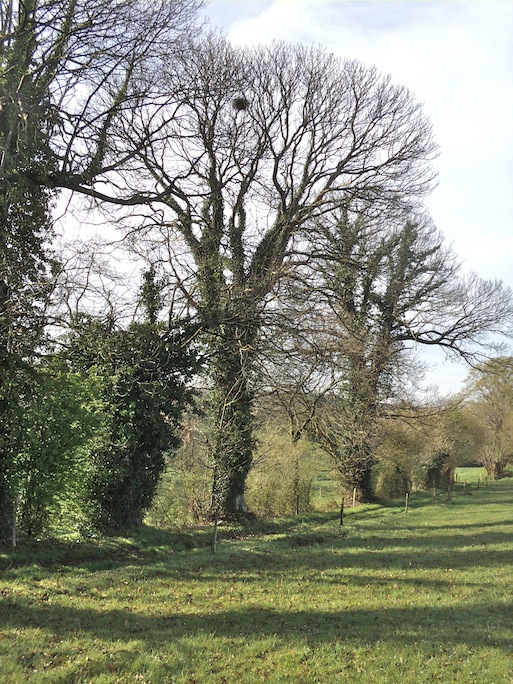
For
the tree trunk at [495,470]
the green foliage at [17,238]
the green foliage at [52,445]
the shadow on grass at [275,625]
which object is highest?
the green foliage at [17,238]

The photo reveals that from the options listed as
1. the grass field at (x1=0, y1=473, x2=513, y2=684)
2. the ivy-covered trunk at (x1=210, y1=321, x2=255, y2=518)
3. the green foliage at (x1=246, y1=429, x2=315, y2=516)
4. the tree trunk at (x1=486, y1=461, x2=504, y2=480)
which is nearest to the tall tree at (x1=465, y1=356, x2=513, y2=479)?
the tree trunk at (x1=486, y1=461, x2=504, y2=480)

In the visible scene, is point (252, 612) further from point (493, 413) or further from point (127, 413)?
point (493, 413)

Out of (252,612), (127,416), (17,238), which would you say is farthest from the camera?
(127,416)

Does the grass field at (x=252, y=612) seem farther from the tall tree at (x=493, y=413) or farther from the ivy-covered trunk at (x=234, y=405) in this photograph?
the tall tree at (x=493, y=413)

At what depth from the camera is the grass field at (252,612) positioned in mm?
5398

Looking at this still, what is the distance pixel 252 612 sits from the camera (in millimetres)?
7426

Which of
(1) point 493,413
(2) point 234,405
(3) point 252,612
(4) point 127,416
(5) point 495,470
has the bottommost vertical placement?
(5) point 495,470

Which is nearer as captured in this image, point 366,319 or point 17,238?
point 17,238

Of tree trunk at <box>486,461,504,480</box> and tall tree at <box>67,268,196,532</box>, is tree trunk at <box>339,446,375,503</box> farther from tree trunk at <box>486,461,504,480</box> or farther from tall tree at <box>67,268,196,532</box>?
tree trunk at <box>486,461,504,480</box>


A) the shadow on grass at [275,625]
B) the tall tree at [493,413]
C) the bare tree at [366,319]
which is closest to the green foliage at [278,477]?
the bare tree at [366,319]

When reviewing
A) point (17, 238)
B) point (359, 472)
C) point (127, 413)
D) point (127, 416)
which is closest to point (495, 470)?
point (359, 472)

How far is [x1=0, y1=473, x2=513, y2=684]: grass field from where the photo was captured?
540 cm

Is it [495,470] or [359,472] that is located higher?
[359,472]

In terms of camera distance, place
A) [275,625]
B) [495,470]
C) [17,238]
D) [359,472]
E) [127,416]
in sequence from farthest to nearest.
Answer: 1. [495,470]
2. [359,472]
3. [127,416]
4. [17,238]
5. [275,625]
